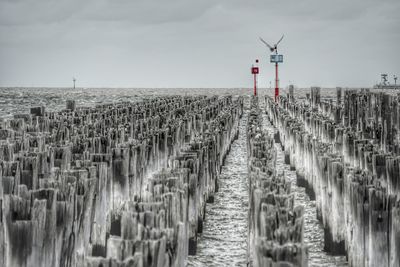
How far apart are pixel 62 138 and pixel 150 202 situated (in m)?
6.30

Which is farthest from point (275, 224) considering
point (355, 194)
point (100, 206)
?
point (100, 206)

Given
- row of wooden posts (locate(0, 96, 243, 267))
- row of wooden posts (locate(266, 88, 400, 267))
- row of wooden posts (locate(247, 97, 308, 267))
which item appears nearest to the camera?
row of wooden posts (locate(247, 97, 308, 267))

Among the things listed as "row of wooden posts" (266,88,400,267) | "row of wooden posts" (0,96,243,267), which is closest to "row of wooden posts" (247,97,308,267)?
"row of wooden posts" (0,96,243,267)

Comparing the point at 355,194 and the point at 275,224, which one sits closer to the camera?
the point at 275,224

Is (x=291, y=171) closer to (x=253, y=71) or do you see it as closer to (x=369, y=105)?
(x=369, y=105)

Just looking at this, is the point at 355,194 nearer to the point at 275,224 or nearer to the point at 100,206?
the point at 275,224

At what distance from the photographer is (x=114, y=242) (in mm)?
2783

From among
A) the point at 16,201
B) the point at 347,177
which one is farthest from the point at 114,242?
the point at 347,177

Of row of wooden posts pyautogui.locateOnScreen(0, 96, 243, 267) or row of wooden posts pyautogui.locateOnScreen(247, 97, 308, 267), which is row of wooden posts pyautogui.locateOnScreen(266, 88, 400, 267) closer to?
row of wooden posts pyautogui.locateOnScreen(247, 97, 308, 267)

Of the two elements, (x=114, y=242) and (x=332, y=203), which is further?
(x=332, y=203)

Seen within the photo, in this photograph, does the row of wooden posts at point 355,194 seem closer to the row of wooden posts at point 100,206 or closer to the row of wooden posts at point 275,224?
the row of wooden posts at point 275,224

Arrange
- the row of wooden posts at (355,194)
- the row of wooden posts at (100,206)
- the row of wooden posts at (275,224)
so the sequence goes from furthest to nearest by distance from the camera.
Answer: the row of wooden posts at (355,194) < the row of wooden posts at (100,206) < the row of wooden posts at (275,224)

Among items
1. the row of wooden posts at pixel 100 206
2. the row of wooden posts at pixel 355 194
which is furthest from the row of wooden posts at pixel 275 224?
the row of wooden posts at pixel 355 194

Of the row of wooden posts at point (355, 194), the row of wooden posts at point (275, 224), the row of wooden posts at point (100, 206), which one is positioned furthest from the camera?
the row of wooden posts at point (355, 194)
